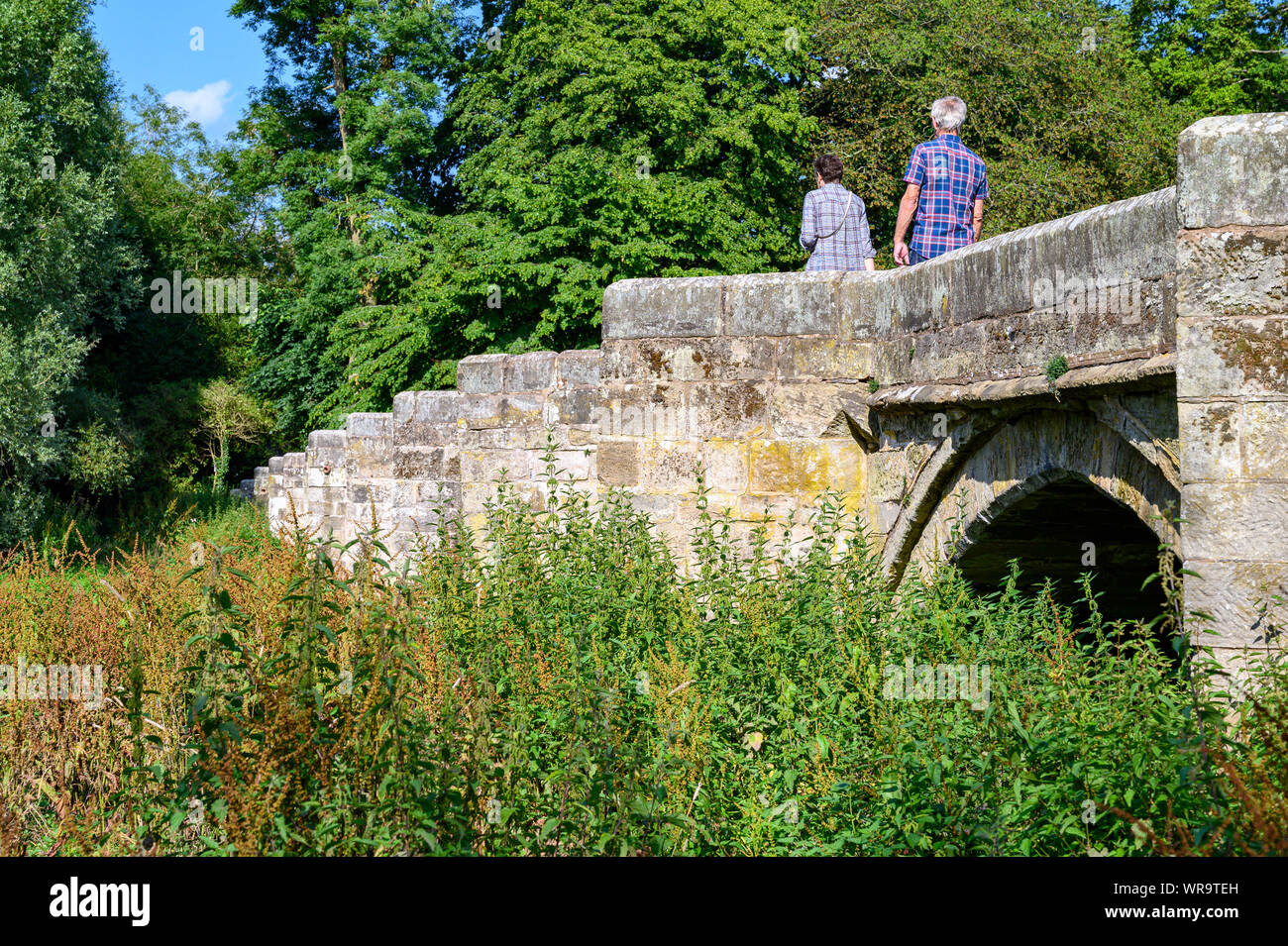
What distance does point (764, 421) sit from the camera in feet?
20.5

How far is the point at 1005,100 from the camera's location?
1856 centimetres

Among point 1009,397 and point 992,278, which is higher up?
point 992,278

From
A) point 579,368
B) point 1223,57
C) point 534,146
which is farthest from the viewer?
point 1223,57

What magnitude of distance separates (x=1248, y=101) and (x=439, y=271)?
16.4 meters

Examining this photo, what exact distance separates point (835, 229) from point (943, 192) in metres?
0.71

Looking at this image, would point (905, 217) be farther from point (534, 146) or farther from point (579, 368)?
point (534, 146)

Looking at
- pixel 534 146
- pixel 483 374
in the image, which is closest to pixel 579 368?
pixel 483 374

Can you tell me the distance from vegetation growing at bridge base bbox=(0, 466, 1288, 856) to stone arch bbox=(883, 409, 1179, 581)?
0.44m

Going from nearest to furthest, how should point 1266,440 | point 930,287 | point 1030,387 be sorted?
point 1266,440, point 1030,387, point 930,287

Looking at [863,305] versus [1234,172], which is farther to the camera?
[863,305]

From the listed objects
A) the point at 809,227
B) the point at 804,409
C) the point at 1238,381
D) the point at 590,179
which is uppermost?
the point at 590,179

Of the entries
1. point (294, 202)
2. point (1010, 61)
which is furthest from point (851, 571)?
point (294, 202)

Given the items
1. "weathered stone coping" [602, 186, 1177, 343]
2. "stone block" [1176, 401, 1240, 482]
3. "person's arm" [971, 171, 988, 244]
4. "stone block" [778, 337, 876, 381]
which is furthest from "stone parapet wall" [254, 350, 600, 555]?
"stone block" [1176, 401, 1240, 482]

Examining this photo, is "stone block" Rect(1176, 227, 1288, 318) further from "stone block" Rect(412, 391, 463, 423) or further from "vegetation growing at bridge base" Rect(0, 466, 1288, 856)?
"stone block" Rect(412, 391, 463, 423)
